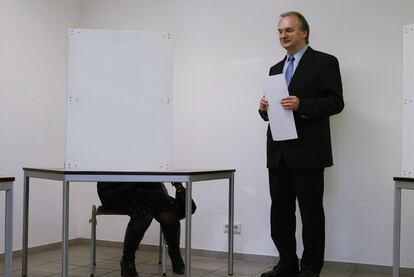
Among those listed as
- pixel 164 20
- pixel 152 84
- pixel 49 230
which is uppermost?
pixel 164 20

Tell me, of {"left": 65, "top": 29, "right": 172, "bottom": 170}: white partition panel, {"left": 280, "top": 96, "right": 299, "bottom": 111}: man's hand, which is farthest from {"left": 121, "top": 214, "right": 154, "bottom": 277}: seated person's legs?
{"left": 280, "top": 96, "right": 299, "bottom": 111}: man's hand

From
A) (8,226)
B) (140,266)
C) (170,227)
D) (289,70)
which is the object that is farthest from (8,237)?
(289,70)

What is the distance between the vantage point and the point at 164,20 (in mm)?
4098

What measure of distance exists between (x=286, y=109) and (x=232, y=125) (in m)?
1.01

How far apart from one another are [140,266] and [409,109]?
2.06 metres

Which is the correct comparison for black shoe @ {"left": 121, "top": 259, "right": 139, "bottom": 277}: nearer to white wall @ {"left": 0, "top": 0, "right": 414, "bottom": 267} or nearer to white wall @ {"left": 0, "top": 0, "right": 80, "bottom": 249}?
white wall @ {"left": 0, "top": 0, "right": 414, "bottom": 267}

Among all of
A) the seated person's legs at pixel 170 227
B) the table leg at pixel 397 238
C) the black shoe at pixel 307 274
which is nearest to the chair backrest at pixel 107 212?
the seated person's legs at pixel 170 227

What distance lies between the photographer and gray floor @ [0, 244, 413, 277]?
10.8ft

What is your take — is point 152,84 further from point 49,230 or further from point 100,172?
point 49,230

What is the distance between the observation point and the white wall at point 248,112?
3352 mm

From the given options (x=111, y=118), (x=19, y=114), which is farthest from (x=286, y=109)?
(x=19, y=114)

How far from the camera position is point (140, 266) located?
3527 millimetres

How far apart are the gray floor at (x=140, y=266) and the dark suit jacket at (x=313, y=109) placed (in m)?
0.88

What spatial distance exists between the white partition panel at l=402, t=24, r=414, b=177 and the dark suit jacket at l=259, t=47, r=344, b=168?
476 mm
